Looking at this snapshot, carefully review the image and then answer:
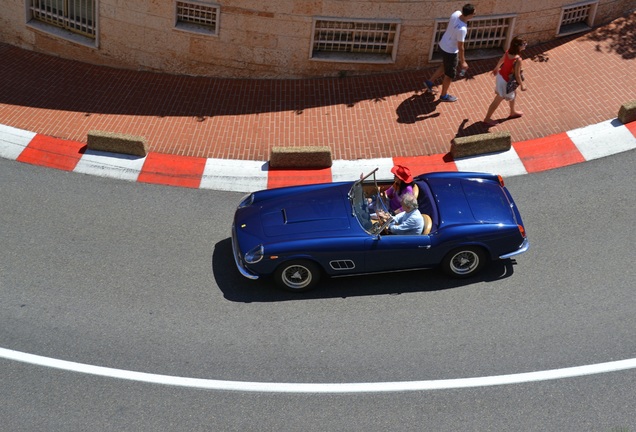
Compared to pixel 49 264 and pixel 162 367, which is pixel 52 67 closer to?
pixel 49 264

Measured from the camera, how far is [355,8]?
14500 mm

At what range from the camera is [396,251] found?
35.2 ft

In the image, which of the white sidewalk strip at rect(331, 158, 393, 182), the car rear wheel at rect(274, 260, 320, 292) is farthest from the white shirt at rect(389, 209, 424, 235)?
the white sidewalk strip at rect(331, 158, 393, 182)

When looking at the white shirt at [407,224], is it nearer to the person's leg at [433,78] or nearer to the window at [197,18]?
the person's leg at [433,78]

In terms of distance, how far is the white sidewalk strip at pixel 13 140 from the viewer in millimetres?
13594

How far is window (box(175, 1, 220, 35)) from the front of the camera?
48.5 feet

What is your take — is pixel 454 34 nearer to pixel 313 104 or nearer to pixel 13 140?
pixel 313 104

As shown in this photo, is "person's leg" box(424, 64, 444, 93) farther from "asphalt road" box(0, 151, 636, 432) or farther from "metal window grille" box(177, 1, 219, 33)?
"metal window grille" box(177, 1, 219, 33)

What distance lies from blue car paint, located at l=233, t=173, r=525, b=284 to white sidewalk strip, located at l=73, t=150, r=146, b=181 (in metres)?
2.79

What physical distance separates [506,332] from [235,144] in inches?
228

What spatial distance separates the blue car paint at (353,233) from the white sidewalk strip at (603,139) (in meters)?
2.92

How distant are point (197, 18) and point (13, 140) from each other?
13.0 feet

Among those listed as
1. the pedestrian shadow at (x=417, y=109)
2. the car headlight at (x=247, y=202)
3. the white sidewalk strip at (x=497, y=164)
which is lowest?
the car headlight at (x=247, y=202)

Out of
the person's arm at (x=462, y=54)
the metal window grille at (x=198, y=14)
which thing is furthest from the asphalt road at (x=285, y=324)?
the metal window grille at (x=198, y=14)
